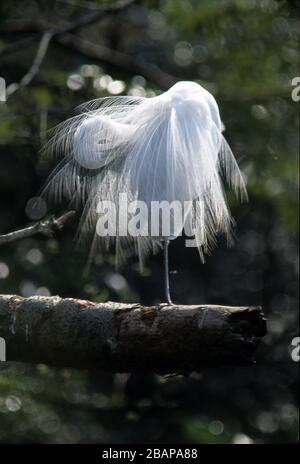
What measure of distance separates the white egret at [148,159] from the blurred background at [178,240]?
3.41ft

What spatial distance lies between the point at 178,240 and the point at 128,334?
A: 3.18 metres

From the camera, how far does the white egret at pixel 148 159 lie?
116 inches

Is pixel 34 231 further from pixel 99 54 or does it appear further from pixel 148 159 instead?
pixel 99 54

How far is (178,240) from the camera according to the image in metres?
5.45

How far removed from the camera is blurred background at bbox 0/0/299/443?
461 cm

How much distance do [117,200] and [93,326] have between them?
76 cm

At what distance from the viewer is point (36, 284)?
475 cm

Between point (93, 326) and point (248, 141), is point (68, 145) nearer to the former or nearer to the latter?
point (93, 326)

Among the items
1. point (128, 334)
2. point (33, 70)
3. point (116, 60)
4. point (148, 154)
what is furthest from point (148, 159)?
point (116, 60)

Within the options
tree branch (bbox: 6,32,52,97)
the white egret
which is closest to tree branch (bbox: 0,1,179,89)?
tree branch (bbox: 6,32,52,97)

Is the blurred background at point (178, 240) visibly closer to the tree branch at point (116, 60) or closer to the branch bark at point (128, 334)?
the tree branch at point (116, 60)

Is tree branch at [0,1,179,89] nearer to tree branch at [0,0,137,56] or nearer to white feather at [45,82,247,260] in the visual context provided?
tree branch at [0,0,137,56]

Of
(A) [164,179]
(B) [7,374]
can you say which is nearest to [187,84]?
(A) [164,179]

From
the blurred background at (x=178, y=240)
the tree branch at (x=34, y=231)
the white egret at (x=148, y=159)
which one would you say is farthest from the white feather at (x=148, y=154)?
the blurred background at (x=178, y=240)
